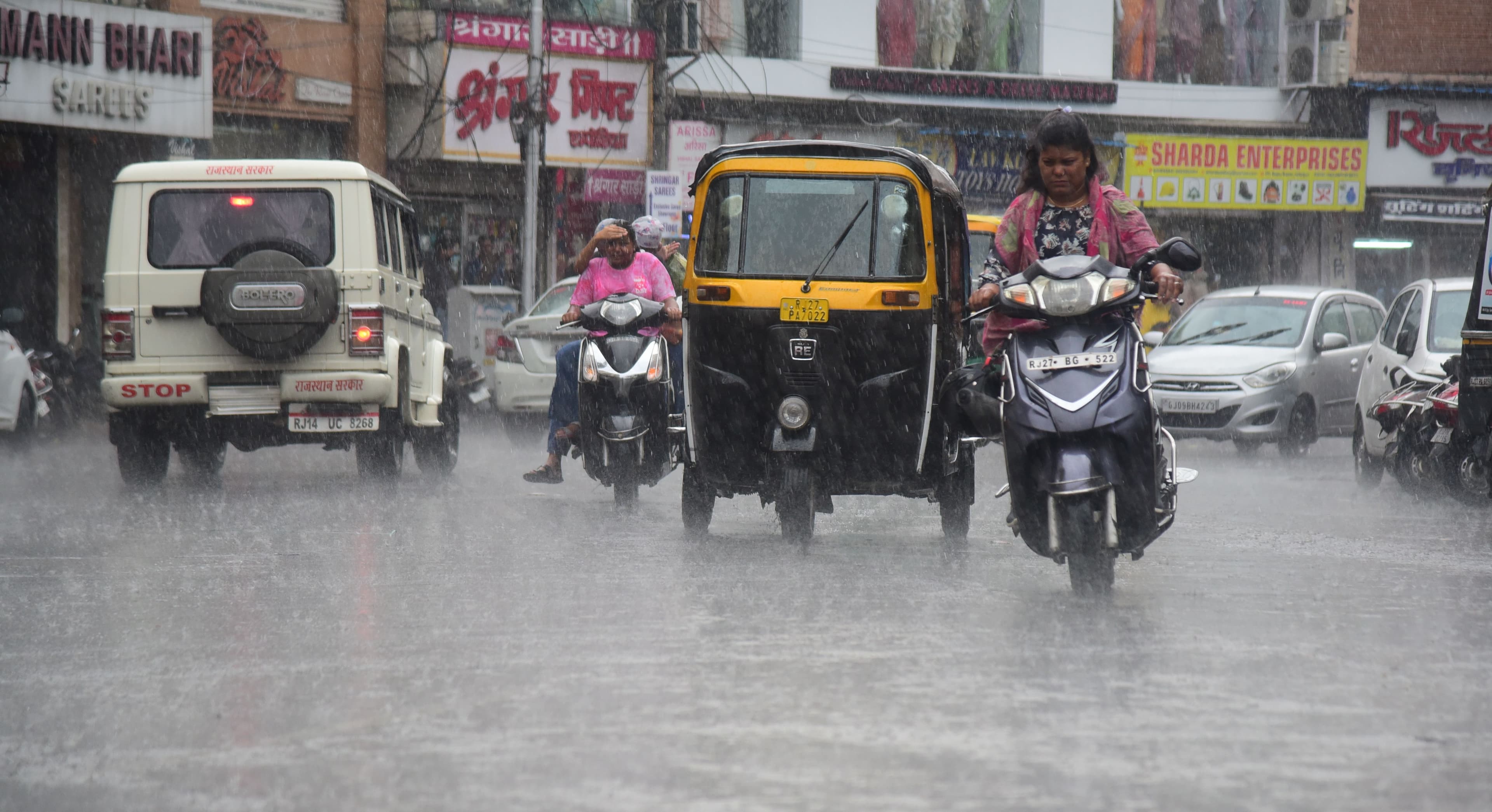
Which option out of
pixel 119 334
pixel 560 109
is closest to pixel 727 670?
pixel 119 334

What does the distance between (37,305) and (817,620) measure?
68.7 feet

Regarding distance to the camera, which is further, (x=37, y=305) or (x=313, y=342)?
(x=37, y=305)

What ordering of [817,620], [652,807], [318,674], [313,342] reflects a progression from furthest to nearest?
[313,342] → [817,620] → [318,674] → [652,807]

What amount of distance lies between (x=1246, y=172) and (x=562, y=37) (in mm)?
13458

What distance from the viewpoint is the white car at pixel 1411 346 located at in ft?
46.3

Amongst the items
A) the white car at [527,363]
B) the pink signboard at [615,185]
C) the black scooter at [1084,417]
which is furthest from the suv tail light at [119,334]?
the pink signboard at [615,185]

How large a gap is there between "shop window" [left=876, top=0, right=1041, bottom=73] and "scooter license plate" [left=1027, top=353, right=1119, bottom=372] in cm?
2787

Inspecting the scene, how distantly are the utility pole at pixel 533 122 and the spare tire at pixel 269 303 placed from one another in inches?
560

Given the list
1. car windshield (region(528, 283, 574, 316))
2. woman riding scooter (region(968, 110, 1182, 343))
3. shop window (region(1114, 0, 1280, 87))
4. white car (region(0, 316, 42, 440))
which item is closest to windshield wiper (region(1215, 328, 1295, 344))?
car windshield (region(528, 283, 574, 316))

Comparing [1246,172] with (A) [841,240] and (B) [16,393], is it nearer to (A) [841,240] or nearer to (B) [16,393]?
(B) [16,393]

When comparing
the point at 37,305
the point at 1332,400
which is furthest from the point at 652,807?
the point at 37,305

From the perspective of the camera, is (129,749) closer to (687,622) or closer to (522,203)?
(687,622)

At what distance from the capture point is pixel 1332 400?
18.5 meters

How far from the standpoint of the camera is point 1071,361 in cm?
701
